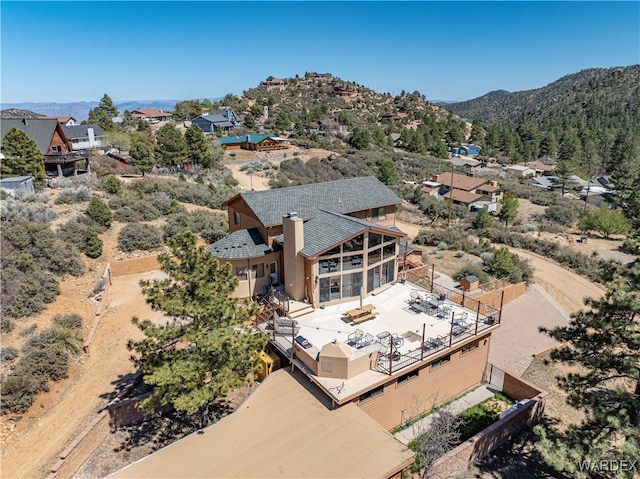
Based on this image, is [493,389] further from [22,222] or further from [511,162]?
[511,162]

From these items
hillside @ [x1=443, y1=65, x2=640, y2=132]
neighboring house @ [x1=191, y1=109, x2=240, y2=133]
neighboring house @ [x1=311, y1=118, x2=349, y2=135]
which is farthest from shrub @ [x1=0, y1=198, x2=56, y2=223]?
hillside @ [x1=443, y1=65, x2=640, y2=132]

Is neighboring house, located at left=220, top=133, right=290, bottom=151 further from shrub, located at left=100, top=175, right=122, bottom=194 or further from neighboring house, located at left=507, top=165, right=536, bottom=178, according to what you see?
neighboring house, located at left=507, top=165, right=536, bottom=178

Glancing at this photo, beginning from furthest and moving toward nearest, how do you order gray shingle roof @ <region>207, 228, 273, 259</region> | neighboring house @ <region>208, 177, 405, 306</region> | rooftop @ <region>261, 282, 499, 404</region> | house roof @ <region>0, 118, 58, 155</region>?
house roof @ <region>0, 118, 58, 155</region> → gray shingle roof @ <region>207, 228, 273, 259</region> → neighboring house @ <region>208, 177, 405, 306</region> → rooftop @ <region>261, 282, 499, 404</region>

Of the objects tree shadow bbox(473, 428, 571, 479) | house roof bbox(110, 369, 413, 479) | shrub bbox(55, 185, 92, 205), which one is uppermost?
shrub bbox(55, 185, 92, 205)

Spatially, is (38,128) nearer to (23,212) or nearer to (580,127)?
(23,212)

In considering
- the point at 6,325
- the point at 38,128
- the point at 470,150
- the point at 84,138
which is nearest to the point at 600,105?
the point at 470,150

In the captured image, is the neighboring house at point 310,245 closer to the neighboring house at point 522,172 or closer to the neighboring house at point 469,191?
the neighboring house at point 469,191

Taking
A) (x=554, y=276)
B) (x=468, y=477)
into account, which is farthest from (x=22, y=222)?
(x=554, y=276)
